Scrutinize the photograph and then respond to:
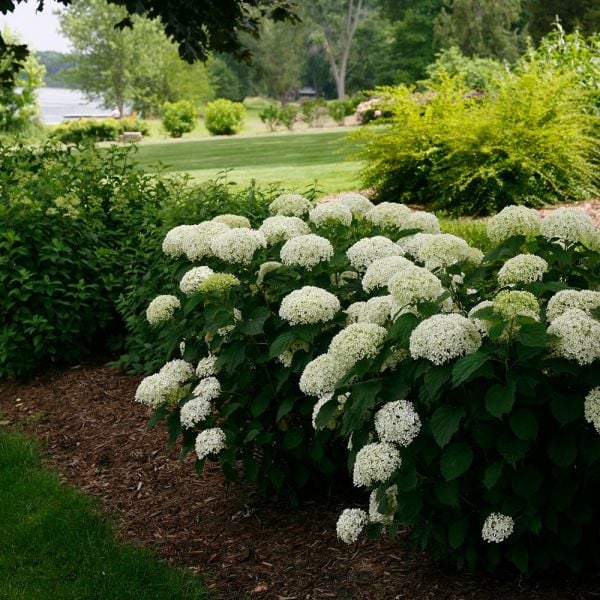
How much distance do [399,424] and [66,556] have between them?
5.76 feet

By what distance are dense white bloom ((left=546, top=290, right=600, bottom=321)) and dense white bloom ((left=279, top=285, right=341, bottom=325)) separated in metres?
0.76

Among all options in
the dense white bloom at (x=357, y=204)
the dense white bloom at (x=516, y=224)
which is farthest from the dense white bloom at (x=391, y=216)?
the dense white bloom at (x=516, y=224)

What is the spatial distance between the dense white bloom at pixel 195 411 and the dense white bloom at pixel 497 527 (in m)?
1.18

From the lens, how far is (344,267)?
3266 millimetres

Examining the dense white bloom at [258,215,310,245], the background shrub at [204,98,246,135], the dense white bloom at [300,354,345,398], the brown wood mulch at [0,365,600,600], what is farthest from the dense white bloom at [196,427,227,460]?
the background shrub at [204,98,246,135]

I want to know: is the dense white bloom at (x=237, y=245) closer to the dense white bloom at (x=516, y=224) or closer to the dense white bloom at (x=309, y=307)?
the dense white bloom at (x=309, y=307)

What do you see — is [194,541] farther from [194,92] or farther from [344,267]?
[194,92]

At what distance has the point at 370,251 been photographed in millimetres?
3074

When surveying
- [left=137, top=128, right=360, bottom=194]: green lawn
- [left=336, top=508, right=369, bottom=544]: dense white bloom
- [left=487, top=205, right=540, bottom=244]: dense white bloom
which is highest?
[left=487, top=205, right=540, bottom=244]: dense white bloom

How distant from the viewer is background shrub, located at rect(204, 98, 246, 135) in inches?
1356

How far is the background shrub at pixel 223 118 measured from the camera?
34.4 m

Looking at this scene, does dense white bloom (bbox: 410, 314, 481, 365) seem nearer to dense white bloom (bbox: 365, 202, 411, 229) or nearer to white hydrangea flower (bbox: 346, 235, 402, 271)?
white hydrangea flower (bbox: 346, 235, 402, 271)

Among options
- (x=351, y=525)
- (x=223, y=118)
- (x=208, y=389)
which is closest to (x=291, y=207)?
(x=208, y=389)

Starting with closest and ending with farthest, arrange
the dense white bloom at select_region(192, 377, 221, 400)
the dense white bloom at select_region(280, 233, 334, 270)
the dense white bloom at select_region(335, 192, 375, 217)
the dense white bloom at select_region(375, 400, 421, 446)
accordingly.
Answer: the dense white bloom at select_region(375, 400, 421, 446) < the dense white bloom at select_region(280, 233, 334, 270) < the dense white bloom at select_region(192, 377, 221, 400) < the dense white bloom at select_region(335, 192, 375, 217)
